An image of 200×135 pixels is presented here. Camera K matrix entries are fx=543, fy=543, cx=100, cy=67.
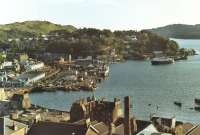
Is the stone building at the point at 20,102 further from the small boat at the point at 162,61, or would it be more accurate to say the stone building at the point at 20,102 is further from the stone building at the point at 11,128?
the small boat at the point at 162,61

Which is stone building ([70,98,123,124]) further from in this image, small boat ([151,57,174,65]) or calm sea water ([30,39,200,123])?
small boat ([151,57,174,65])

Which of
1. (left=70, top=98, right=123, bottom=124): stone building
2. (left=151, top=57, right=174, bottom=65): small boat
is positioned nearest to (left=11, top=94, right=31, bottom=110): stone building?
(left=70, top=98, right=123, bottom=124): stone building

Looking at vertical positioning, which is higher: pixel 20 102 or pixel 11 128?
pixel 11 128

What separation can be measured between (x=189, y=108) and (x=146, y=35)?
109m

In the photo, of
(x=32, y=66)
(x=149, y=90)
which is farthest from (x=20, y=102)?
(x=32, y=66)

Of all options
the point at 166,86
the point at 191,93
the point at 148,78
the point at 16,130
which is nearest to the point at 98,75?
the point at 148,78

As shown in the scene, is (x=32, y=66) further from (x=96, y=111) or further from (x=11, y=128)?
(x=11, y=128)

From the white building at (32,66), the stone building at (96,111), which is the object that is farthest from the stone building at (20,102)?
the white building at (32,66)

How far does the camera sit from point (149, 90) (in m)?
82.6

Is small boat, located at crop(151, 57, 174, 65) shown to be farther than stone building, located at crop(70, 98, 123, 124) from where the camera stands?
Yes

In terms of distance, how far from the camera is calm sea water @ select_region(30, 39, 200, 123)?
62.8m

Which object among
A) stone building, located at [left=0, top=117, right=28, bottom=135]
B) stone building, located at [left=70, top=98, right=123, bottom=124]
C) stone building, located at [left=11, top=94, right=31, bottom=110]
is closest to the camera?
stone building, located at [left=0, top=117, right=28, bottom=135]

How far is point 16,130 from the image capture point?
35.1 m

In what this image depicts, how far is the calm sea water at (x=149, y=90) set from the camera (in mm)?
62797
